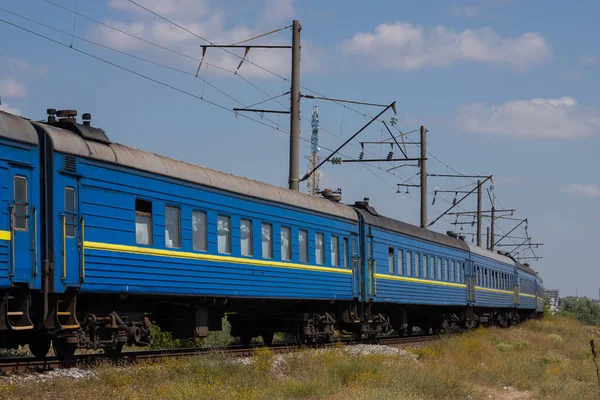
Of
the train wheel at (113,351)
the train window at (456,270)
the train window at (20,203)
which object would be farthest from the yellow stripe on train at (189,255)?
the train window at (456,270)

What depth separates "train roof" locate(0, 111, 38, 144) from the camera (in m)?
12.9

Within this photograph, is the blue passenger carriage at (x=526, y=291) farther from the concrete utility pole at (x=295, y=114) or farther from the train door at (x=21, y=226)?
the train door at (x=21, y=226)

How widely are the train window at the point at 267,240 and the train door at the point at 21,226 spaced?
7426 mm

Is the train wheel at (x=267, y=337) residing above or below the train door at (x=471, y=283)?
below

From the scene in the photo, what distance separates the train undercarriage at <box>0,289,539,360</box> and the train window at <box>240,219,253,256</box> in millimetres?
1105

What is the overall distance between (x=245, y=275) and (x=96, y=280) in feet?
16.9

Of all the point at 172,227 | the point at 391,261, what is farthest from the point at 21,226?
the point at 391,261

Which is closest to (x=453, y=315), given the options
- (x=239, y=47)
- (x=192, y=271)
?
(x=239, y=47)

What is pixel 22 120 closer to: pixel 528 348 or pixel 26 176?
pixel 26 176

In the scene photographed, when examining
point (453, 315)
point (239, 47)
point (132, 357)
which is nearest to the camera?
point (132, 357)

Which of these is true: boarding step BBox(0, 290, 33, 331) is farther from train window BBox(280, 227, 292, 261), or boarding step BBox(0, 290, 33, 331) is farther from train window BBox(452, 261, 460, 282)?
train window BBox(452, 261, 460, 282)

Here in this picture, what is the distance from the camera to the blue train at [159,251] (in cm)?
1339

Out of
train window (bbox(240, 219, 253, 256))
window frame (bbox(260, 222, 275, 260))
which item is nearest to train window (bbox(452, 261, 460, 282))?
window frame (bbox(260, 222, 275, 260))

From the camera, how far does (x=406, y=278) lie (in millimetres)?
29391
